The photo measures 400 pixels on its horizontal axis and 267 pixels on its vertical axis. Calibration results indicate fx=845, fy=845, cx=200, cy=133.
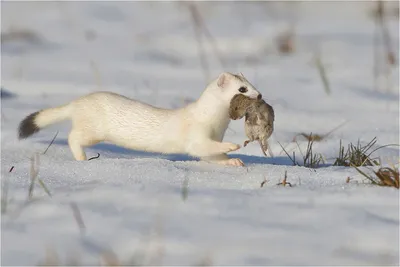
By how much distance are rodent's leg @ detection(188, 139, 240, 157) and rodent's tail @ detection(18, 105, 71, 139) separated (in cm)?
63

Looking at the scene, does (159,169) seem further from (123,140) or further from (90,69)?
(90,69)

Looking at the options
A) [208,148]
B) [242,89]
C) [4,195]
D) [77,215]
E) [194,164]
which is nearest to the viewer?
[77,215]

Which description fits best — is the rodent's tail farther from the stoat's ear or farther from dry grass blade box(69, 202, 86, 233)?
dry grass blade box(69, 202, 86, 233)

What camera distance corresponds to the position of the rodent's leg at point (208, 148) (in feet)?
10.8

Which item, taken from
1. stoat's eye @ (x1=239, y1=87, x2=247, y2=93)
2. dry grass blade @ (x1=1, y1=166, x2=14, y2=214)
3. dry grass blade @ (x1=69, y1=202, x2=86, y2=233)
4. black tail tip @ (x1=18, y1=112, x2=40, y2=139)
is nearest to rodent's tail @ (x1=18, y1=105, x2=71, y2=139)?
black tail tip @ (x1=18, y1=112, x2=40, y2=139)

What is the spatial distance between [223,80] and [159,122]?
32cm

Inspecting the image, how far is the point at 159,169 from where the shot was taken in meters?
3.01

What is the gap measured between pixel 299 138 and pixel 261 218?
2.07 metres

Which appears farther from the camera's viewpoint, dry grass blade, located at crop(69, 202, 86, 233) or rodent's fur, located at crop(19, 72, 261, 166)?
rodent's fur, located at crop(19, 72, 261, 166)

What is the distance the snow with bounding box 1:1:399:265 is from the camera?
211cm

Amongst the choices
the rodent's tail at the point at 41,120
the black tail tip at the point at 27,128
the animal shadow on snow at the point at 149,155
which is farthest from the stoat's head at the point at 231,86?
the black tail tip at the point at 27,128

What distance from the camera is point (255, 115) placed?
3.41m

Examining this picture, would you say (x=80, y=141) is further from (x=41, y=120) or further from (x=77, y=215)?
(x=77, y=215)

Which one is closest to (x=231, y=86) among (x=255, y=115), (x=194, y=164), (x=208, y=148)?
(x=255, y=115)
